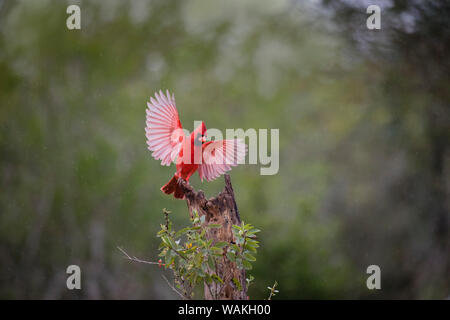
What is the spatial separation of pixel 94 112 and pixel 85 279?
4.01 ft

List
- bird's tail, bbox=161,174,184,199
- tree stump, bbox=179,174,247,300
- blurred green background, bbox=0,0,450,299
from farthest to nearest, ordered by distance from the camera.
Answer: blurred green background, bbox=0,0,450,299, bird's tail, bbox=161,174,184,199, tree stump, bbox=179,174,247,300

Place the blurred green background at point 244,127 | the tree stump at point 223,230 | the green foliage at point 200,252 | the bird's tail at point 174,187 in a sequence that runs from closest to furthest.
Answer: the green foliage at point 200,252, the tree stump at point 223,230, the bird's tail at point 174,187, the blurred green background at point 244,127

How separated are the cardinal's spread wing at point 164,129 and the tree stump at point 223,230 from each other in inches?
9.4

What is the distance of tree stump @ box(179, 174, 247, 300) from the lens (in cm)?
167

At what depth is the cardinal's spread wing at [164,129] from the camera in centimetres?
192

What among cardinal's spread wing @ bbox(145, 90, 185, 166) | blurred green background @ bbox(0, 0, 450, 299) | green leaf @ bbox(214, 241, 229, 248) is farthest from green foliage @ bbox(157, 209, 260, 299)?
blurred green background @ bbox(0, 0, 450, 299)

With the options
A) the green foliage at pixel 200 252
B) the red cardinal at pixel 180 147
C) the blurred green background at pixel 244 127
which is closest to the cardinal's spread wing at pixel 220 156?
the red cardinal at pixel 180 147

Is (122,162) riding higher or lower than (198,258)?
higher

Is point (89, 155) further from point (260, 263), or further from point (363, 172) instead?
point (363, 172)

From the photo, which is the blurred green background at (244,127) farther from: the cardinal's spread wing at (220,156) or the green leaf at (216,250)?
the green leaf at (216,250)

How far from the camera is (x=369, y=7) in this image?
11.3 ft

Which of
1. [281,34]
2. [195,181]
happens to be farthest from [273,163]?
[281,34]

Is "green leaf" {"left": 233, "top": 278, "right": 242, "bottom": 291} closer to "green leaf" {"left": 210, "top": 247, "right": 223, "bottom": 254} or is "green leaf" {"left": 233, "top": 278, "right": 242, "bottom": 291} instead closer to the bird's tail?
"green leaf" {"left": 210, "top": 247, "right": 223, "bottom": 254}

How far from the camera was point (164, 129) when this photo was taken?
1935 millimetres
